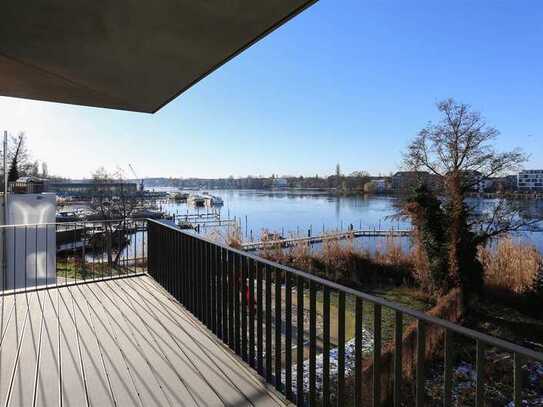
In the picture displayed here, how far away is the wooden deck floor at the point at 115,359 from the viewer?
1871 mm

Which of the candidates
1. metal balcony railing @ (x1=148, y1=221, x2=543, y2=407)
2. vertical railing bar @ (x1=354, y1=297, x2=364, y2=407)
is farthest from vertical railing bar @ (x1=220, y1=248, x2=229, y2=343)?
vertical railing bar @ (x1=354, y1=297, x2=364, y2=407)

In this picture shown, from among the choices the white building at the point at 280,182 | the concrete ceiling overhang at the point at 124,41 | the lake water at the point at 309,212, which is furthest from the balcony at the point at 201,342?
the white building at the point at 280,182

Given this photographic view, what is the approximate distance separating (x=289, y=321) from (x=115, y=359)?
1325 millimetres

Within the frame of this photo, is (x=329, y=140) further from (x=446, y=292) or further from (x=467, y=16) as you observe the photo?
(x=446, y=292)

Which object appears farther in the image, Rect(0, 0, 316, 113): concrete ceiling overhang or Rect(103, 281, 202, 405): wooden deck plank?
Rect(0, 0, 316, 113): concrete ceiling overhang

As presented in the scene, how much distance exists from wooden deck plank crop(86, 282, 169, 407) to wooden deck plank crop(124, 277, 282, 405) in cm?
27

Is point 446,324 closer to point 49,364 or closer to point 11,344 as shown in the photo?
point 49,364

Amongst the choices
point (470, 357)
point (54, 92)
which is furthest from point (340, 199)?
point (54, 92)

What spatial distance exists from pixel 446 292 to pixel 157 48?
10257 mm

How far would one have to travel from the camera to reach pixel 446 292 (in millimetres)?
9789

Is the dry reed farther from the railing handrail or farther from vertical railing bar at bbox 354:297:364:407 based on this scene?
the railing handrail

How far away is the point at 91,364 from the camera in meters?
2.21

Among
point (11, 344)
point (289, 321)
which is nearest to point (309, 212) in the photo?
point (11, 344)

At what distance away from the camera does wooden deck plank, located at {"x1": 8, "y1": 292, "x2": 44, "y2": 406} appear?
1.87 metres
